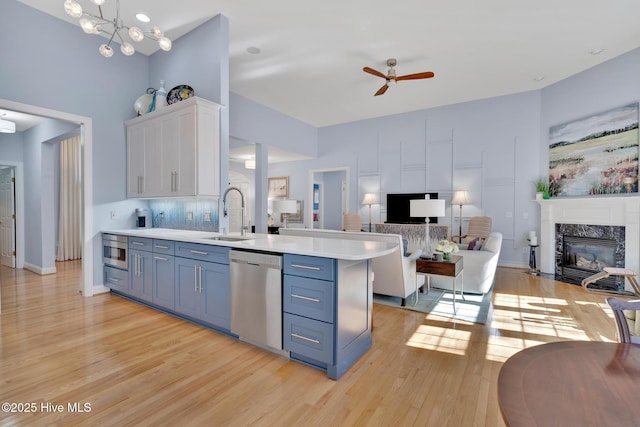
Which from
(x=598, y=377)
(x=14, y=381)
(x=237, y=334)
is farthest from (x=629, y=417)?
(x=14, y=381)

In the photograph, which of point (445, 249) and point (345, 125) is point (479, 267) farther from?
point (345, 125)

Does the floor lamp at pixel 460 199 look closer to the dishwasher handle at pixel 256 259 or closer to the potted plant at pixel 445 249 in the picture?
the potted plant at pixel 445 249

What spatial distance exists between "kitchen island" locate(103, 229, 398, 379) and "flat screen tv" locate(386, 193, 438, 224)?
4770 millimetres

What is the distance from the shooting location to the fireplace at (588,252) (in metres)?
4.45

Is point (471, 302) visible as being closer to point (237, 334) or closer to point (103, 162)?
point (237, 334)

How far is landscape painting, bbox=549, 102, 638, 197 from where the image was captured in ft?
14.3

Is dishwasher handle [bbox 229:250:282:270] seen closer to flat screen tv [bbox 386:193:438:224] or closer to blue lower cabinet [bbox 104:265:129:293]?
blue lower cabinet [bbox 104:265:129:293]

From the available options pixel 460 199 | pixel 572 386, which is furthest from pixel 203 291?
pixel 460 199

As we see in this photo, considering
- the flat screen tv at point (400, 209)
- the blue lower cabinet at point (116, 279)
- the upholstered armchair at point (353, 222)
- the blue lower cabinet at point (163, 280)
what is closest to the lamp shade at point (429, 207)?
the blue lower cabinet at point (163, 280)

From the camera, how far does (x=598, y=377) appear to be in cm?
79

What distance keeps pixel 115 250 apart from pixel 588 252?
23.2 ft

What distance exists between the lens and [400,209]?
7.16 metres

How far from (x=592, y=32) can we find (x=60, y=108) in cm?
681

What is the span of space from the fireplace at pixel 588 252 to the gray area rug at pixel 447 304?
1909mm
